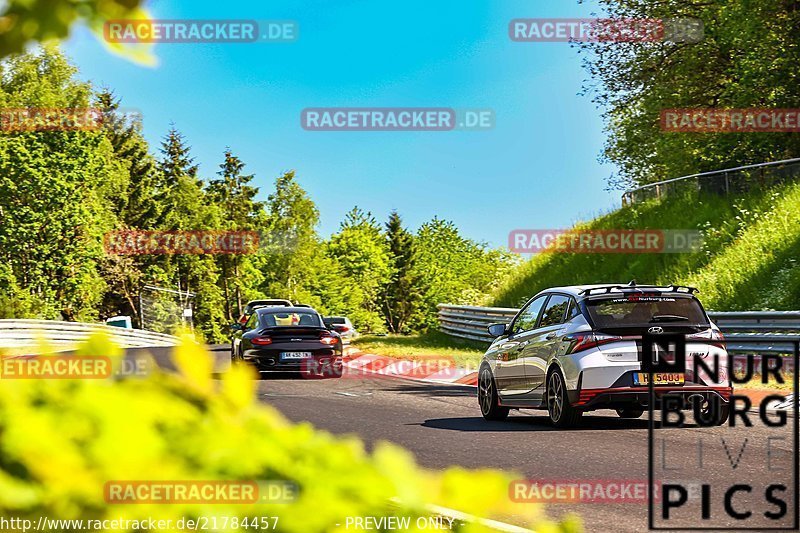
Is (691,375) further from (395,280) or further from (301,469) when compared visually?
(395,280)

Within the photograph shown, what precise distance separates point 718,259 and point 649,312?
54.8ft

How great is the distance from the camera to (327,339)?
923 inches

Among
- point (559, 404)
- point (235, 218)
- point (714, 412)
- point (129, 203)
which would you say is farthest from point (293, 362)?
point (235, 218)

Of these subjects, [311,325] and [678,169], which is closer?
[311,325]

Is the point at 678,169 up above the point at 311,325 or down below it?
above

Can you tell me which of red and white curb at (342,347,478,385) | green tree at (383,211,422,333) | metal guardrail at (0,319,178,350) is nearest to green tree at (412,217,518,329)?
green tree at (383,211,422,333)

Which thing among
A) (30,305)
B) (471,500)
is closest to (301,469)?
(471,500)

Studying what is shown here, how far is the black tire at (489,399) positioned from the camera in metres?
14.3

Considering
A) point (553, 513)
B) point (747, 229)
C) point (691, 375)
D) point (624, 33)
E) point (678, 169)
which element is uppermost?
point (624, 33)

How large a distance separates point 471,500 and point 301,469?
307mm

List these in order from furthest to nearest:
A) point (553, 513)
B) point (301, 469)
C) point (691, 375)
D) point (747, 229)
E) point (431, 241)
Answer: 1. point (431, 241)
2. point (747, 229)
3. point (691, 375)
4. point (553, 513)
5. point (301, 469)

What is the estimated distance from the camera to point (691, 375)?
1216 centimetres

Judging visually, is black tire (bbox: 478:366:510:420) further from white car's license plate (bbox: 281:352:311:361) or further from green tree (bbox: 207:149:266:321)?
green tree (bbox: 207:149:266:321)

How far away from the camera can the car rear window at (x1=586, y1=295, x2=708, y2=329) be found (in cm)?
1228
